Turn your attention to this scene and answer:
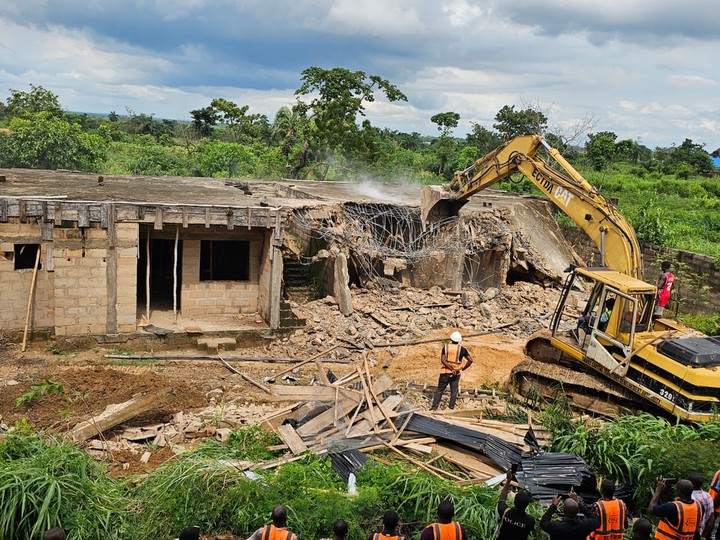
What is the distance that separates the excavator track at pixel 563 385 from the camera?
10.5 meters

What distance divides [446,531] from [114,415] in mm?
6157

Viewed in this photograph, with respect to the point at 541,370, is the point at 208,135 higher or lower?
higher

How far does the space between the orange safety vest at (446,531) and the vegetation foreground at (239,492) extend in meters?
1.29

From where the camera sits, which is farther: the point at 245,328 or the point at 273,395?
the point at 245,328

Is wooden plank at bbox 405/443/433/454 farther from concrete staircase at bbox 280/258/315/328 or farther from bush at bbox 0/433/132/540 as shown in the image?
concrete staircase at bbox 280/258/315/328

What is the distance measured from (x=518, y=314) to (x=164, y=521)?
13602mm

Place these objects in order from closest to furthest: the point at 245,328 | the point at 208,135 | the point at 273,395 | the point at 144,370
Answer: the point at 273,395 < the point at 144,370 < the point at 245,328 < the point at 208,135

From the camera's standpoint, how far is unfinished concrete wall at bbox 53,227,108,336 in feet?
46.6

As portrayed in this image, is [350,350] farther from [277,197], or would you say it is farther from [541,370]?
[277,197]

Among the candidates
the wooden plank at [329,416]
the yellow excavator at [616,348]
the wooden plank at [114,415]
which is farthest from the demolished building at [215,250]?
the yellow excavator at [616,348]

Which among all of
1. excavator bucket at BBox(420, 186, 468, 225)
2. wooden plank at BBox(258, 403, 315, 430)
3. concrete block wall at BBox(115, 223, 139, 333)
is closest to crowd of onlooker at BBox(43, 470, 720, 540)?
wooden plank at BBox(258, 403, 315, 430)

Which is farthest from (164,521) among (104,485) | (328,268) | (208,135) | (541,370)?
(208,135)

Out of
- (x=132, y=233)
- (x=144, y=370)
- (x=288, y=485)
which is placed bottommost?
(x=144, y=370)

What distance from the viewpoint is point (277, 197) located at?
2127 centimetres
